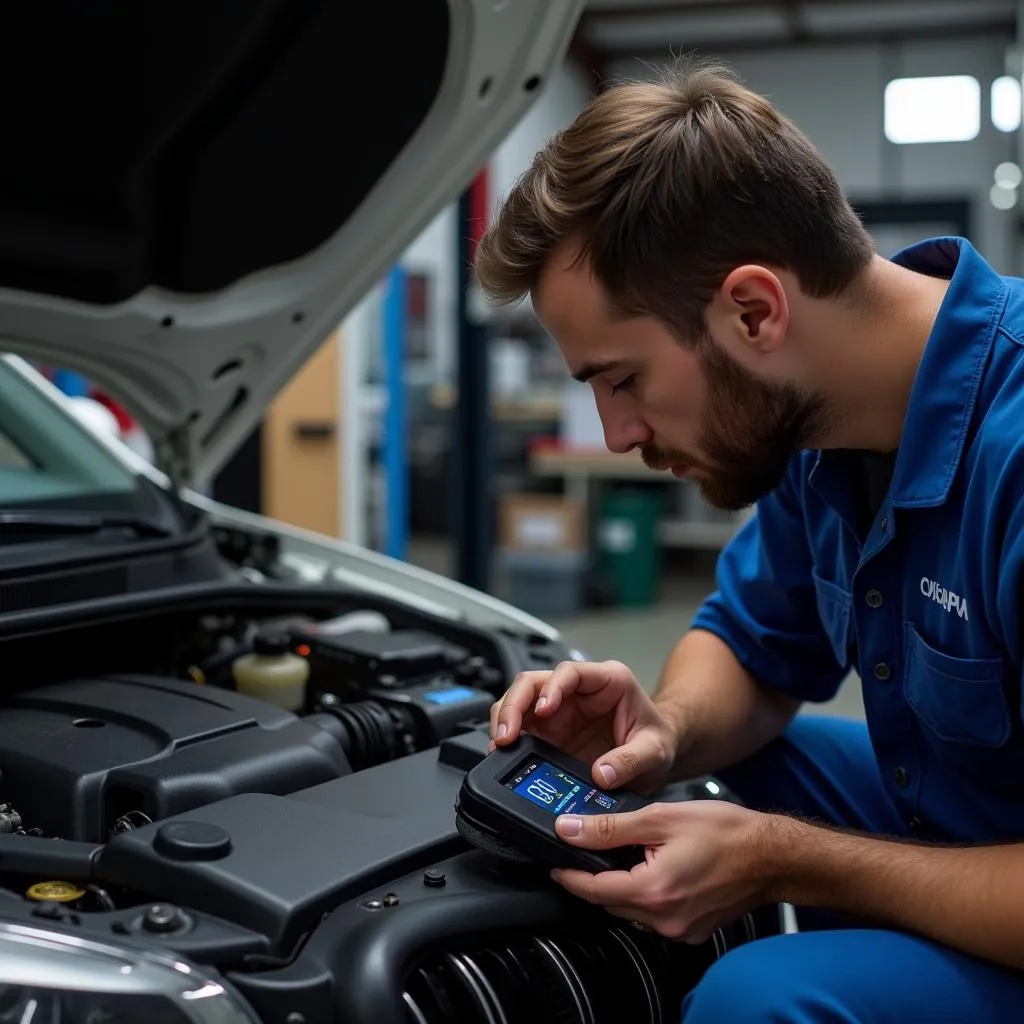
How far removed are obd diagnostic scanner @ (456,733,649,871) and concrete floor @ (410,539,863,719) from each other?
2.68 meters

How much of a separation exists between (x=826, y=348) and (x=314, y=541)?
1.11 m

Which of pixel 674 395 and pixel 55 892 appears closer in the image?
pixel 55 892

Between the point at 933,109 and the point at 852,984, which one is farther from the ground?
the point at 933,109

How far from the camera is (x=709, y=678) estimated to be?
155 cm

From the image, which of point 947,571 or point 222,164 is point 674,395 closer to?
point 947,571

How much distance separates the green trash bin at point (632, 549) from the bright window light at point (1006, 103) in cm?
430

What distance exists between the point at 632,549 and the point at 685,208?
4752 millimetres

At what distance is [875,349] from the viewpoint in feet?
4.11

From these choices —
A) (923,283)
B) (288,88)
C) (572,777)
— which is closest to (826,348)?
(923,283)

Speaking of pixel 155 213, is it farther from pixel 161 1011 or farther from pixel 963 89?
pixel 963 89

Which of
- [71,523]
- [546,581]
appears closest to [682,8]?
[546,581]

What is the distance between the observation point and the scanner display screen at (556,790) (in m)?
1.11

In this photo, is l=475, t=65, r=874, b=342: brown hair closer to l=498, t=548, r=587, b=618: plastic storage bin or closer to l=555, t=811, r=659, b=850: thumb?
l=555, t=811, r=659, b=850: thumb

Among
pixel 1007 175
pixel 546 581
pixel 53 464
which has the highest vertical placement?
pixel 1007 175
